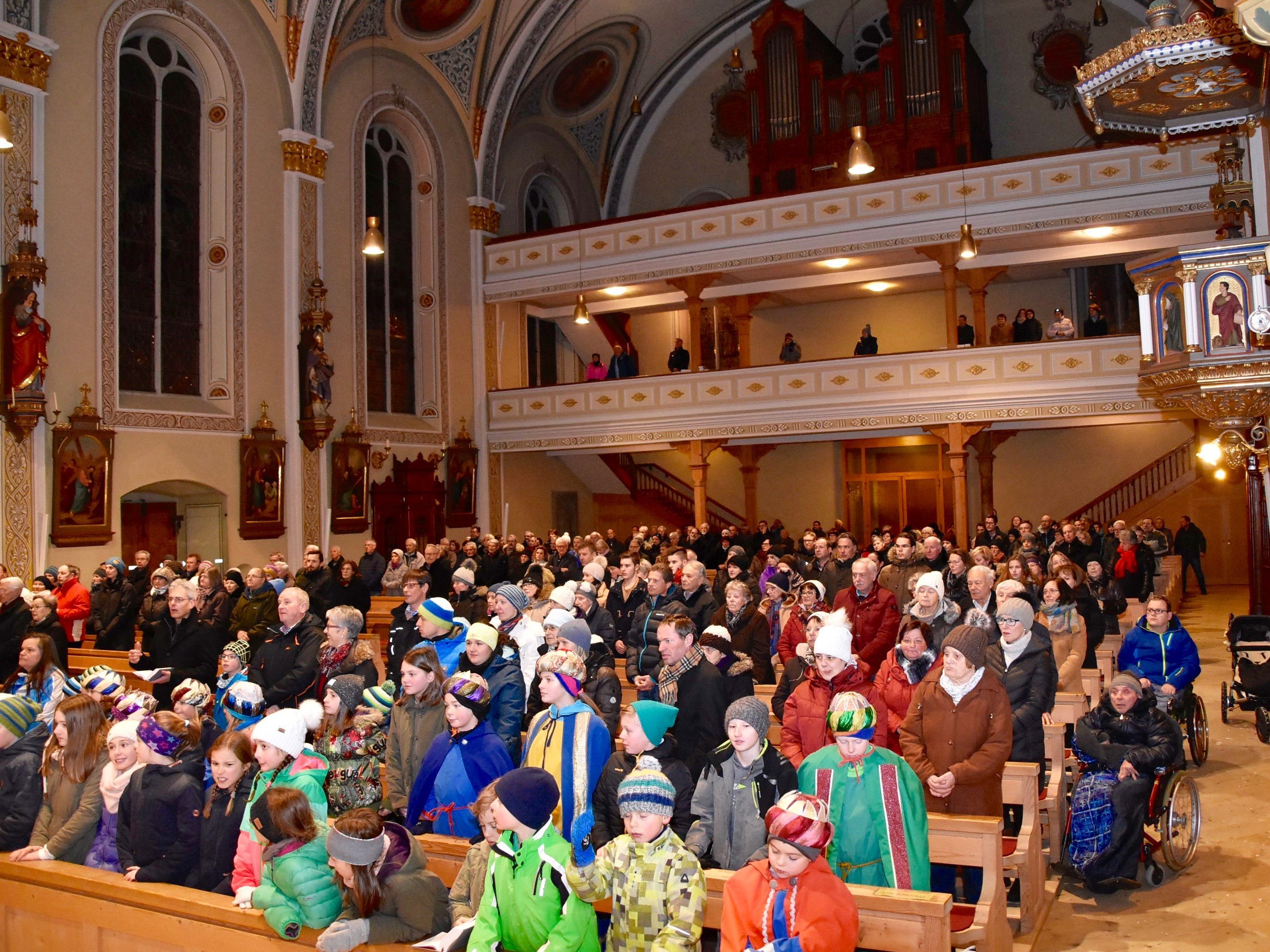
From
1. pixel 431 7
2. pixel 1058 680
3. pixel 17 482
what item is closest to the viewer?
pixel 1058 680

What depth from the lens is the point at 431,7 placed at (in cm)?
1922

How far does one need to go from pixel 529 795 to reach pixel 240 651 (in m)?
3.80

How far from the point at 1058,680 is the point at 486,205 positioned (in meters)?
16.3

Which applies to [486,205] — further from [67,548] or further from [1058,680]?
[1058,680]

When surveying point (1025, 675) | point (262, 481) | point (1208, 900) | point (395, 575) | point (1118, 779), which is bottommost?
point (1208, 900)

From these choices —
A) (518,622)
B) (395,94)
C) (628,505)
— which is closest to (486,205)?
(395,94)

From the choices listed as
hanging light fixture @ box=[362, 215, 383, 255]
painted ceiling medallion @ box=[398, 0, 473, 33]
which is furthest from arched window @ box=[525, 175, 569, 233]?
hanging light fixture @ box=[362, 215, 383, 255]

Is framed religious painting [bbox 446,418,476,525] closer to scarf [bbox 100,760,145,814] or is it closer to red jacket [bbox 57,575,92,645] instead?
red jacket [bbox 57,575,92,645]

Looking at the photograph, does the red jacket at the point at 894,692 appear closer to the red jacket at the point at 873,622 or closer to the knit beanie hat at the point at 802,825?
the red jacket at the point at 873,622

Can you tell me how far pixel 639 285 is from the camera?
20125mm

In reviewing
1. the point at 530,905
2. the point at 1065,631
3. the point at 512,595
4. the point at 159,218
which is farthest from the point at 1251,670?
the point at 159,218

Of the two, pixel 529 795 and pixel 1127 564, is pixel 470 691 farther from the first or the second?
pixel 1127 564

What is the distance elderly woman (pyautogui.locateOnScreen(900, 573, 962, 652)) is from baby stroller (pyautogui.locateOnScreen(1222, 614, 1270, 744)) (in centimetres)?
379

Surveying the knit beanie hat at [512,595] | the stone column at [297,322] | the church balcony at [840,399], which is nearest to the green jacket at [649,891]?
the knit beanie hat at [512,595]
